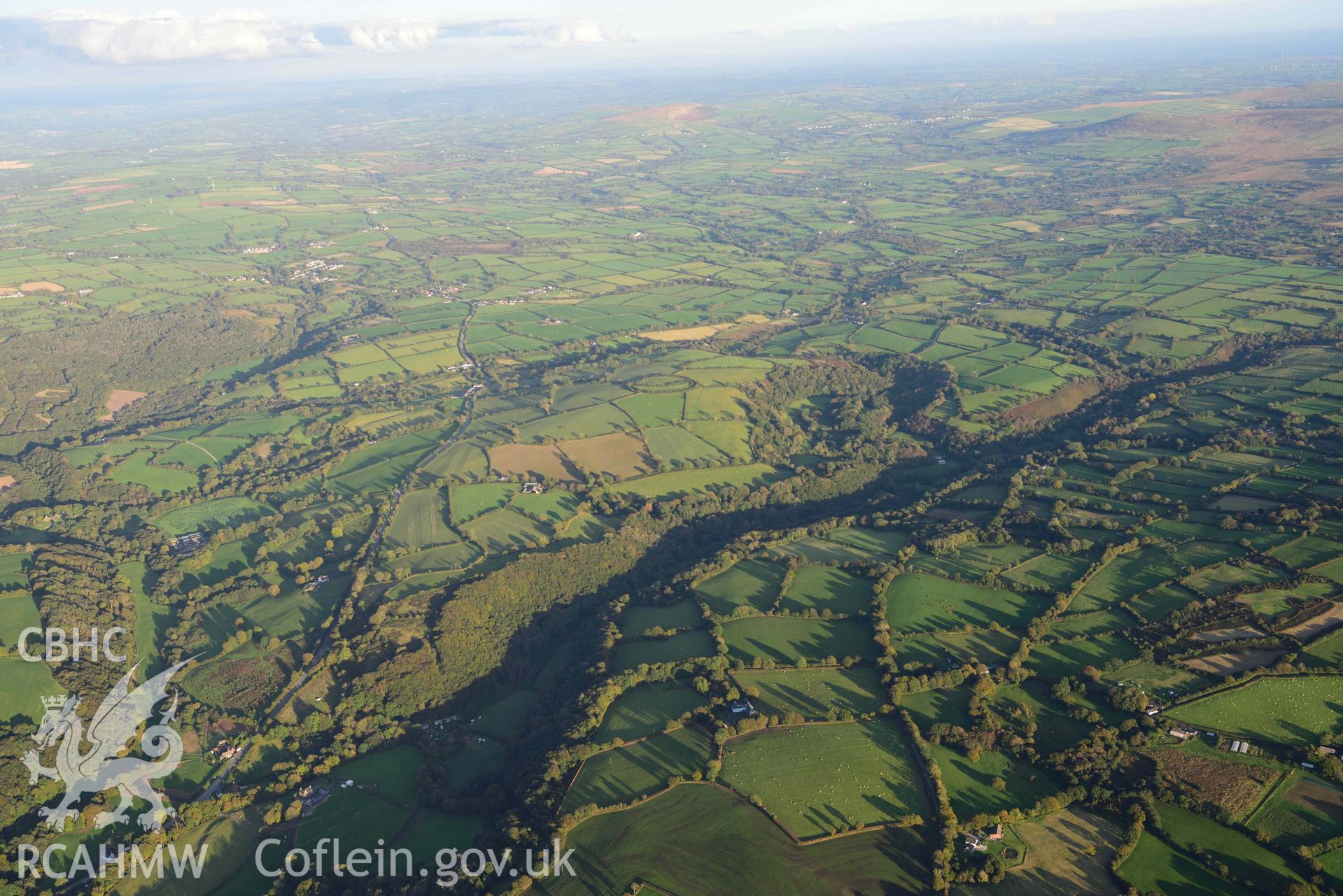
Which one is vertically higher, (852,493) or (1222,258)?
(1222,258)

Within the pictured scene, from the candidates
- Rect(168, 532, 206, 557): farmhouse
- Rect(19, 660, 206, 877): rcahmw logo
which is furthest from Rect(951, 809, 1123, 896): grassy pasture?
Rect(168, 532, 206, 557): farmhouse

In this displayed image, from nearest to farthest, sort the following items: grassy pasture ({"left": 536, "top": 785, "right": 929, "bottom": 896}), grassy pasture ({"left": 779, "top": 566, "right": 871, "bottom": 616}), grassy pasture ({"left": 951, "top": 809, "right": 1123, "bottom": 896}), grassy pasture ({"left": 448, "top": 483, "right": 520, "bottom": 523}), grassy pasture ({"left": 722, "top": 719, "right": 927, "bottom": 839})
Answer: grassy pasture ({"left": 951, "top": 809, "right": 1123, "bottom": 896}) < grassy pasture ({"left": 536, "top": 785, "right": 929, "bottom": 896}) < grassy pasture ({"left": 722, "top": 719, "right": 927, "bottom": 839}) < grassy pasture ({"left": 779, "top": 566, "right": 871, "bottom": 616}) < grassy pasture ({"left": 448, "top": 483, "right": 520, "bottom": 523})

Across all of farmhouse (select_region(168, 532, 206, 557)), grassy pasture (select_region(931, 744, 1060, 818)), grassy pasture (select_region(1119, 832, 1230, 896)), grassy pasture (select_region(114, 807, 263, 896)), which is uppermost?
grassy pasture (select_region(1119, 832, 1230, 896))

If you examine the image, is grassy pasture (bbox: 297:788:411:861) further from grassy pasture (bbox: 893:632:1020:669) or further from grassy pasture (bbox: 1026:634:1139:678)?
grassy pasture (bbox: 1026:634:1139:678)

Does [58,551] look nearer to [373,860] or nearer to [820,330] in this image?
[373,860]

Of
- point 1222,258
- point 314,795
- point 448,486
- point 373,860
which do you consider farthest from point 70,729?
point 1222,258

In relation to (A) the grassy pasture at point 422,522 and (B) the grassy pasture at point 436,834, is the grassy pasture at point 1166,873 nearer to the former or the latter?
(B) the grassy pasture at point 436,834

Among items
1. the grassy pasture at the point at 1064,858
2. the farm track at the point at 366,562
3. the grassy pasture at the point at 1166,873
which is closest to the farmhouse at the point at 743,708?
the grassy pasture at the point at 1064,858
